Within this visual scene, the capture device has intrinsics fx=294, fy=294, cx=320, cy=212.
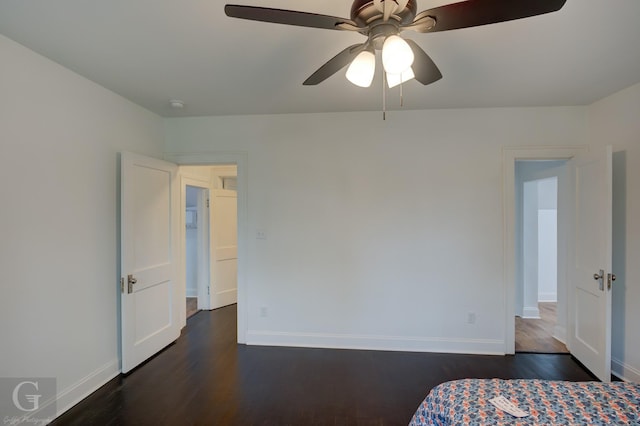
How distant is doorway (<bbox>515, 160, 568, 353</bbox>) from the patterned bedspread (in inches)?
80.9

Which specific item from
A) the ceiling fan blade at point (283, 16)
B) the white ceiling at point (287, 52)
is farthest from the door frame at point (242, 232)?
the ceiling fan blade at point (283, 16)

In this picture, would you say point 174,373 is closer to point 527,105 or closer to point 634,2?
point 634,2

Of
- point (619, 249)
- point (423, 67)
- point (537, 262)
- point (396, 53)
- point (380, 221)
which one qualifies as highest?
point (423, 67)

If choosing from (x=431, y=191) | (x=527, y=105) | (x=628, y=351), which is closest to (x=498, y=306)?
(x=628, y=351)

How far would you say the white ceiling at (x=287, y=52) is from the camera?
1.63 metres

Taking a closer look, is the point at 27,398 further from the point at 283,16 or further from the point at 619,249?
the point at 619,249

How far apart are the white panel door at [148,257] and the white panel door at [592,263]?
4.17 metres

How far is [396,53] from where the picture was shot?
1.21 metres

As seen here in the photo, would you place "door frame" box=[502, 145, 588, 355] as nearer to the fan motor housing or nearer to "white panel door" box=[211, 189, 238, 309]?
the fan motor housing

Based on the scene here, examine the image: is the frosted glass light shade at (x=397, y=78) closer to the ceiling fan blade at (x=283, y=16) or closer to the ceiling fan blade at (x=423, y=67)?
the ceiling fan blade at (x=423, y=67)

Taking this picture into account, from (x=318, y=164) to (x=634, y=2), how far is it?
8.10 ft

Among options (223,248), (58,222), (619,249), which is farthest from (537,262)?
(58,222)

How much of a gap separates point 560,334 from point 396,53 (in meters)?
3.95

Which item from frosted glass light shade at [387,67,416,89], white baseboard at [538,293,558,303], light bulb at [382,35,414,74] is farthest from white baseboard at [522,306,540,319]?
light bulb at [382,35,414,74]
